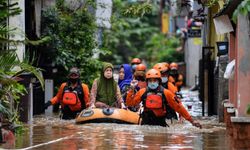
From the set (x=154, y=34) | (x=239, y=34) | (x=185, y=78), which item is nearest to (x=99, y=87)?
(x=239, y=34)

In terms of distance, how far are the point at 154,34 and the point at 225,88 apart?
33635 millimetres

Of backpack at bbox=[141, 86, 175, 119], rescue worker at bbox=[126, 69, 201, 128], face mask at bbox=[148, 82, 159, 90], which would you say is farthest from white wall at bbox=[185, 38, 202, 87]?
face mask at bbox=[148, 82, 159, 90]

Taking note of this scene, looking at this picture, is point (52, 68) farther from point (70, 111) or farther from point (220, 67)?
point (220, 67)

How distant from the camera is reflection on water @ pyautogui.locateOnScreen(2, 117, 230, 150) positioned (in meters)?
14.9

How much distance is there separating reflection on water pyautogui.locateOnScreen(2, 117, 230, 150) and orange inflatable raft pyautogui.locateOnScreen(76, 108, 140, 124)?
22cm

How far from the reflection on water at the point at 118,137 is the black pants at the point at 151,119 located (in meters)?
0.19

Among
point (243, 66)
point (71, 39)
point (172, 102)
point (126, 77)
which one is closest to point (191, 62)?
point (71, 39)

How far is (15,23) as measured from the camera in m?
18.7

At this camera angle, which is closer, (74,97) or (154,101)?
(154,101)

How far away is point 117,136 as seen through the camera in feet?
54.2

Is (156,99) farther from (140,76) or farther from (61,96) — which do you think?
(140,76)

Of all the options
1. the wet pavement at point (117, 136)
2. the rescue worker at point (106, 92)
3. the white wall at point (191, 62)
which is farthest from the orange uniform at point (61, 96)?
the white wall at point (191, 62)

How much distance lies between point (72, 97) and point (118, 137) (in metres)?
4.85

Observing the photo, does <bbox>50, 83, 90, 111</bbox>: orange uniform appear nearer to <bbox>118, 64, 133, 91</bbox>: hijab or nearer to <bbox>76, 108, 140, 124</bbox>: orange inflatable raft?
<bbox>76, 108, 140, 124</bbox>: orange inflatable raft
